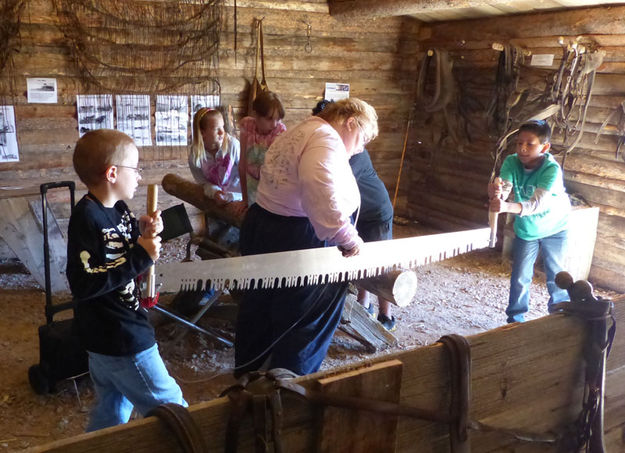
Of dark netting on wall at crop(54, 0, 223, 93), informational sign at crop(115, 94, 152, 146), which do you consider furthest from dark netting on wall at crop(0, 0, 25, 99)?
informational sign at crop(115, 94, 152, 146)

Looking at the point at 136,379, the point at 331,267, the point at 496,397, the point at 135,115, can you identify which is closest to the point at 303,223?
the point at 331,267

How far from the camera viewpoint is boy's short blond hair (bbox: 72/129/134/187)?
208cm

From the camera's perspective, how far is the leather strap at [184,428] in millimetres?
1056

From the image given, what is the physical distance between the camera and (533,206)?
12.7 feet

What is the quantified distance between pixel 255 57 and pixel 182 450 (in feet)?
20.0

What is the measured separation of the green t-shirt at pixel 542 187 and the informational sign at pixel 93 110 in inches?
158

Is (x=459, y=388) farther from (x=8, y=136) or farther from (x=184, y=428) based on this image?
(x=8, y=136)

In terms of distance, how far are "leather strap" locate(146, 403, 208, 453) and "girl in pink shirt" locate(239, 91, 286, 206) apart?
3201 millimetres

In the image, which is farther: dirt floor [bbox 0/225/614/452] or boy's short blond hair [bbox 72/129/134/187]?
dirt floor [bbox 0/225/614/452]

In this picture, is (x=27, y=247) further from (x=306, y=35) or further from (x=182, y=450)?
(x=182, y=450)

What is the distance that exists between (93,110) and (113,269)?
4.47 metres

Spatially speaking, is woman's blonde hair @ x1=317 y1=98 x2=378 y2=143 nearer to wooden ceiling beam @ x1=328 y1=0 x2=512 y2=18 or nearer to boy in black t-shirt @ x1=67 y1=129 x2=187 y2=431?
boy in black t-shirt @ x1=67 y1=129 x2=187 y2=431

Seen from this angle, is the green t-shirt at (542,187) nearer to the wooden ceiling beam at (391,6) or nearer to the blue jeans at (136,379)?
the wooden ceiling beam at (391,6)

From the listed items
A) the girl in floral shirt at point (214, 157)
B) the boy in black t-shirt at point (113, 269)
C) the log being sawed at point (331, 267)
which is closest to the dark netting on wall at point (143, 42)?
the girl in floral shirt at point (214, 157)
